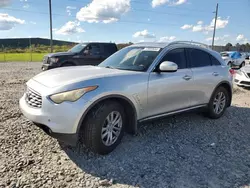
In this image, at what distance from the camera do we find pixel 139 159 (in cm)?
344

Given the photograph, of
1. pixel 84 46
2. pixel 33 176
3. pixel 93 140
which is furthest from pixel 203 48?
pixel 84 46

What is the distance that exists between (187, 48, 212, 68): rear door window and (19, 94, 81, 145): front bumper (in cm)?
278

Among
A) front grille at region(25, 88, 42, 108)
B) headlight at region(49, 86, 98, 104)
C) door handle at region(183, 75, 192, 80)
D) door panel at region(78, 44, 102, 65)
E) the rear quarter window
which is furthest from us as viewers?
the rear quarter window

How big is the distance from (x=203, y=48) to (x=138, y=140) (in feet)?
8.57

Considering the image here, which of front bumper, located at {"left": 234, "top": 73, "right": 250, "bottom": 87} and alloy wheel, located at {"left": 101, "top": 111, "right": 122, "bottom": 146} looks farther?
front bumper, located at {"left": 234, "top": 73, "right": 250, "bottom": 87}

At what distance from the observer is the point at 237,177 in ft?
10.1

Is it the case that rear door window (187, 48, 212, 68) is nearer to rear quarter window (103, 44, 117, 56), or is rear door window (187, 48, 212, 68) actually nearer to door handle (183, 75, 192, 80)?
door handle (183, 75, 192, 80)

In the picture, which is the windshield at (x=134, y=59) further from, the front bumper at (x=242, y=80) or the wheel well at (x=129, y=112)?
the front bumper at (x=242, y=80)

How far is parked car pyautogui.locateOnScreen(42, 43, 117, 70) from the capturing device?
10250mm

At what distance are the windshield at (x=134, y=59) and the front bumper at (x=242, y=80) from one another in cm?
626

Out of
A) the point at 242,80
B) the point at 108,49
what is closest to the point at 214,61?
the point at 242,80

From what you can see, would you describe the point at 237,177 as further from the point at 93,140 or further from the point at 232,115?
the point at 232,115

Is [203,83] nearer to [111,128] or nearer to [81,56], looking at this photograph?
[111,128]

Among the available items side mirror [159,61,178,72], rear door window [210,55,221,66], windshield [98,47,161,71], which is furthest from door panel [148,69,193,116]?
rear door window [210,55,221,66]
